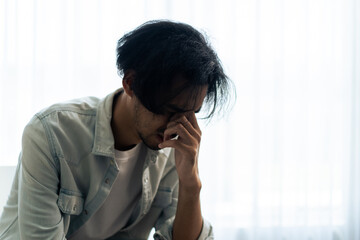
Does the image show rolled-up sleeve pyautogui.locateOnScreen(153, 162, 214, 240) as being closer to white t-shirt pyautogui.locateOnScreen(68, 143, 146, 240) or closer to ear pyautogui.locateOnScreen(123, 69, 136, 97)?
white t-shirt pyautogui.locateOnScreen(68, 143, 146, 240)

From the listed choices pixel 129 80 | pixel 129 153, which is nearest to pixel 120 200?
pixel 129 153

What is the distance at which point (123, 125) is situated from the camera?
1.32 meters

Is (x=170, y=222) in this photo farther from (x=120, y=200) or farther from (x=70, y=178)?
(x=70, y=178)

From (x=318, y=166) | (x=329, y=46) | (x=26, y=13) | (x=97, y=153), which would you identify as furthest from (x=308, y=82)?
(x=97, y=153)

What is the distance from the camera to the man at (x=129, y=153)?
1.13 m

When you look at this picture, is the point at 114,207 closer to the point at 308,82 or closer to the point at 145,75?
the point at 145,75

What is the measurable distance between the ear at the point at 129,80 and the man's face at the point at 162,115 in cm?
3

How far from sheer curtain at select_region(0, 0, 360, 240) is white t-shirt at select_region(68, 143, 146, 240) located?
112 cm

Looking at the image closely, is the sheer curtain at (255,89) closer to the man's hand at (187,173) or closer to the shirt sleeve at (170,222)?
the shirt sleeve at (170,222)

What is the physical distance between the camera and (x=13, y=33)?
2352 mm

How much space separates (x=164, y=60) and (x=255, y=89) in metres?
1.59

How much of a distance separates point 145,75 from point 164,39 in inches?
3.8

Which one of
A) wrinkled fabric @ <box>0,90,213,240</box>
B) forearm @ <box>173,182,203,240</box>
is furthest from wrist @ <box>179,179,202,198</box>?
wrinkled fabric @ <box>0,90,213,240</box>

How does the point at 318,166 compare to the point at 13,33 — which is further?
the point at 318,166
